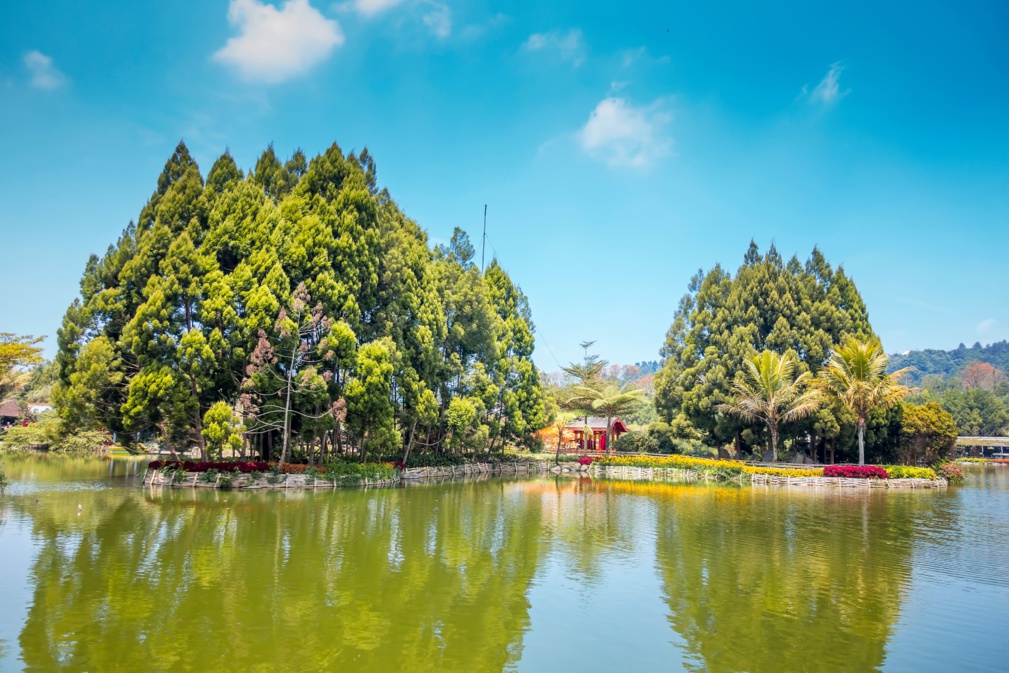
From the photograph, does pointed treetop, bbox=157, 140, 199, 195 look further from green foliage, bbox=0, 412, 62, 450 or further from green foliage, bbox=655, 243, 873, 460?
green foliage, bbox=655, 243, 873, 460

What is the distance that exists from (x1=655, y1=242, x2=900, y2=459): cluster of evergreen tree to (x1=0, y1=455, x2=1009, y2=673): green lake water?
18647mm

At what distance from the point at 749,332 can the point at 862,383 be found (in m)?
8.52

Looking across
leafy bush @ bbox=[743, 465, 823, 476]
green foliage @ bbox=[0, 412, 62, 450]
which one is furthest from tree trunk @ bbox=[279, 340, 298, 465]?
leafy bush @ bbox=[743, 465, 823, 476]

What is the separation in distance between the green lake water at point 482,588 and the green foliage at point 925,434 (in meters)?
17.8

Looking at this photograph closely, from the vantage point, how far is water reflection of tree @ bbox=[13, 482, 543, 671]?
759 centimetres

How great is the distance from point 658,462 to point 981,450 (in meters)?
54.2

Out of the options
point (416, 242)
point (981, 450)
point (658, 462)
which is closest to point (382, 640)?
point (416, 242)

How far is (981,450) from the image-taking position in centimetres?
7019

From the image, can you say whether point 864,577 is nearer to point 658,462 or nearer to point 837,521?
point 837,521

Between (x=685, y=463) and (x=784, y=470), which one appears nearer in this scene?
(x=784, y=470)

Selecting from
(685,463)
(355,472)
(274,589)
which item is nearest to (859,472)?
(685,463)

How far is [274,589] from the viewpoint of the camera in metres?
10.2

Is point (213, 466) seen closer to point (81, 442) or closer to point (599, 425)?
point (81, 442)

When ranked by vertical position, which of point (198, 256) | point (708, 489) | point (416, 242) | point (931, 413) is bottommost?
point (708, 489)
